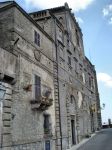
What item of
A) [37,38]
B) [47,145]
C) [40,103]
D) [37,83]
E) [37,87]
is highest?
[37,38]

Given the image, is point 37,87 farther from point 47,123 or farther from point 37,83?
point 47,123

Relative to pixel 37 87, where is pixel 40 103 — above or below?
below

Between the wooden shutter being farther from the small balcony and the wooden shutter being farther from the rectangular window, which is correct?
the rectangular window

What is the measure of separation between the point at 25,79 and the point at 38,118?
118 inches

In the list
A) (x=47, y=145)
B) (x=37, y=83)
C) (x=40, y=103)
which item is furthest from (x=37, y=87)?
(x=47, y=145)

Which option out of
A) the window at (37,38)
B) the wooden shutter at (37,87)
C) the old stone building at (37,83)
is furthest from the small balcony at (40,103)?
the window at (37,38)

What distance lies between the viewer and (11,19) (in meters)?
15.2

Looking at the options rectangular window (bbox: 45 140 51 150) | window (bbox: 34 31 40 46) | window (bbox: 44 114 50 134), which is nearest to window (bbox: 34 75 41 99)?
window (bbox: 44 114 50 134)

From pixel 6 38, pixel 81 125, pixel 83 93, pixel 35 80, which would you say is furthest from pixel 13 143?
pixel 83 93

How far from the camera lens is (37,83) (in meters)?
16.9

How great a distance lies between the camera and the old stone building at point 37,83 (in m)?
13.2

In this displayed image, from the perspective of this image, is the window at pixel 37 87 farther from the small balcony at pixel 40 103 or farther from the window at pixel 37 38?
the window at pixel 37 38

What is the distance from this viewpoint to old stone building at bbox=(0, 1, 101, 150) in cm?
1316

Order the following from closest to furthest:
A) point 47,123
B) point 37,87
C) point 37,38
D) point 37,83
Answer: point 37,87
point 37,83
point 47,123
point 37,38
